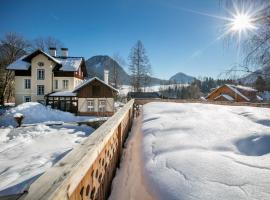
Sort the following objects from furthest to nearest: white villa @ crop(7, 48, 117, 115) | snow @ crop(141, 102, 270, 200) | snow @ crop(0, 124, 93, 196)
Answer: white villa @ crop(7, 48, 117, 115)
snow @ crop(0, 124, 93, 196)
snow @ crop(141, 102, 270, 200)

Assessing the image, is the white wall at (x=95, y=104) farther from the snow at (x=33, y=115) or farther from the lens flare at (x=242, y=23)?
the lens flare at (x=242, y=23)

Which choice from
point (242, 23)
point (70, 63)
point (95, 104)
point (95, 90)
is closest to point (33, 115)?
point (95, 104)

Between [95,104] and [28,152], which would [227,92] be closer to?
[95,104]

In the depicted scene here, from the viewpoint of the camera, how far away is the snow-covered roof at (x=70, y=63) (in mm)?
23578

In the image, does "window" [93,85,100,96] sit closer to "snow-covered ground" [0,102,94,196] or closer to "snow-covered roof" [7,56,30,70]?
"snow-covered ground" [0,102,94,196]

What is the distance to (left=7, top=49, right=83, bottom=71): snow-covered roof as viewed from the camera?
22462mm

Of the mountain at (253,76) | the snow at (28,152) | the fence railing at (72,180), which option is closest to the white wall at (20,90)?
the snow at (28,152)

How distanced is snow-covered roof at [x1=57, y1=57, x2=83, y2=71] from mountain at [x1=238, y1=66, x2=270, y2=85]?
74.2ft

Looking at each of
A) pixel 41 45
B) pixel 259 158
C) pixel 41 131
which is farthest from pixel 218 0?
pixel 41 45

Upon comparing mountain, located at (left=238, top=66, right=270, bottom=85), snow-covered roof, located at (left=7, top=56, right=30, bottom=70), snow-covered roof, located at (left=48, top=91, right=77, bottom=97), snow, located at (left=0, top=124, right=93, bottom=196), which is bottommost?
snow, located at (left=0, top=124, right=93, bottom=196)

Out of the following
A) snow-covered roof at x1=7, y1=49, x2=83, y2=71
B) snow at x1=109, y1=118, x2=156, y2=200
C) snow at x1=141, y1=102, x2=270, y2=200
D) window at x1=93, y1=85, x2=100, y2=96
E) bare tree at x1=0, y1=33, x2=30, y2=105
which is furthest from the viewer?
bare tree at x1=0, y1=33, x2=30, y2=105

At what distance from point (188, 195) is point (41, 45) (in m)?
38.6

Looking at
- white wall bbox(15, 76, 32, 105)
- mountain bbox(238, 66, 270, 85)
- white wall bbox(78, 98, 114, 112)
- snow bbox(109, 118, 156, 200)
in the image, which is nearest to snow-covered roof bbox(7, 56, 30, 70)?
white wall bbox(15, 76, 32, 105)

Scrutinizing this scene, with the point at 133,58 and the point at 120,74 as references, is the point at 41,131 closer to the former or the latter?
the point at 133,58
